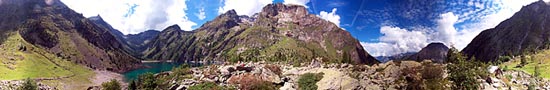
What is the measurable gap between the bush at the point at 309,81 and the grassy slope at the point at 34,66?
88409 millimetres

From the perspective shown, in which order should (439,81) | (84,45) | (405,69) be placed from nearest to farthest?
(439,81)
(405,69)
(84,45)

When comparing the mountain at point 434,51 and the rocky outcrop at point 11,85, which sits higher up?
the mountain at point 434,51

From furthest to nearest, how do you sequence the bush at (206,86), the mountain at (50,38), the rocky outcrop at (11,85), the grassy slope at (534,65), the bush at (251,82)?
the mountain at (50,38) < the rocky outcrop at (11,85) < the grassy slope at (534,65) < the bush at (206,86) < the bush at (251,82)

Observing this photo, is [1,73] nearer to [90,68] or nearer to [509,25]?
[90,68]

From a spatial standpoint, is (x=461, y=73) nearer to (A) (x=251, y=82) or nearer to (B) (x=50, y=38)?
(A) (x=251, y=82)

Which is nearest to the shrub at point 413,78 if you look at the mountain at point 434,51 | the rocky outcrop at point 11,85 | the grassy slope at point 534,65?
the mountain at point 434,51

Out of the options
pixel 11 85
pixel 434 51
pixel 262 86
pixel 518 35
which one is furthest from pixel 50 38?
pixel 434 51

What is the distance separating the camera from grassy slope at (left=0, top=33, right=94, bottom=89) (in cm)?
10930

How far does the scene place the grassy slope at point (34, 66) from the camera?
359ft

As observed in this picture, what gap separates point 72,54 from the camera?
171m

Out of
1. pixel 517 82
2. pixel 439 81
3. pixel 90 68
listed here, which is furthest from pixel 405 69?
pixel 90 68

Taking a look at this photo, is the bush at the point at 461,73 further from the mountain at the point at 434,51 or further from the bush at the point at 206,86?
the bush at the point at 206,86

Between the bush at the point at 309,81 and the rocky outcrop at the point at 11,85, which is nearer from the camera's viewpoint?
the bush at the point at 309,81

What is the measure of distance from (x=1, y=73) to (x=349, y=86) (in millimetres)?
104725
